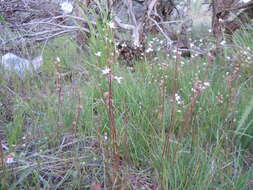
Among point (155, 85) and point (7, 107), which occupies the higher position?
point (155, 85)

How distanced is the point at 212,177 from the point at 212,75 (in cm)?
126

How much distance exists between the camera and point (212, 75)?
2.29 metres

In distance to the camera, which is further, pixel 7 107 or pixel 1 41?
pixel 1 41

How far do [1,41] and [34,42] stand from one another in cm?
42

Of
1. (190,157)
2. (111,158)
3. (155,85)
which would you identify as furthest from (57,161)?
(155,85)

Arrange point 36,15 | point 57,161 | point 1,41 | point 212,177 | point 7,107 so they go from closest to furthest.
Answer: point 212,177
point 57,161
point 7,107
point 1,41
point 36,15

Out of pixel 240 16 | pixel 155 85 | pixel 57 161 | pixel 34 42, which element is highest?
pixel 240 16

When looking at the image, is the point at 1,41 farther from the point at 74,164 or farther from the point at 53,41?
the point at 74,164

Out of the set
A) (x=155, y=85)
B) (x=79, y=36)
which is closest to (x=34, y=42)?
(x=79, y=36)

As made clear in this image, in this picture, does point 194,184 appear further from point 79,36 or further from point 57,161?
point 79,36

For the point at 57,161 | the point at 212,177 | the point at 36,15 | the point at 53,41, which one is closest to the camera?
the point at 212,177

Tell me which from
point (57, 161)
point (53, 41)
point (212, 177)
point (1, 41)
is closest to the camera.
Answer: point (212, 177)

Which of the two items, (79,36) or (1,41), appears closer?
(1,41)

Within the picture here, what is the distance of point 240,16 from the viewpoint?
412cm
